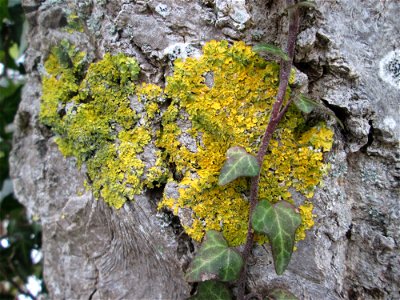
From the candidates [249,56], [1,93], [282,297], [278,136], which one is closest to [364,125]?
[278,136]

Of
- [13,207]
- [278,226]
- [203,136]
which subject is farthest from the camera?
[13,207]

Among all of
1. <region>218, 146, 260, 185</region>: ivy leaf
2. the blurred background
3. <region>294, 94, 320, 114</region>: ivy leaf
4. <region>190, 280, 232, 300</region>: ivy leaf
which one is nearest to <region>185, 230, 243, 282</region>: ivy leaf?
<region>190, 280, 232, 300</region>: ivy leaf

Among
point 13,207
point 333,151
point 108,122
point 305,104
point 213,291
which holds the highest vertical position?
point 305,104

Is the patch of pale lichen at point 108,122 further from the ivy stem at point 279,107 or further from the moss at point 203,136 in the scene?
the ivy stem at point 279,107

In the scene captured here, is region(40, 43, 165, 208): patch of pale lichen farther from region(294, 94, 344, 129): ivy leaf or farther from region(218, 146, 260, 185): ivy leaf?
region(294, 94, 344, 129): ivy leaf

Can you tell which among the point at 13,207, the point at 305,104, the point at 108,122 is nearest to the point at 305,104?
the point at 305,104

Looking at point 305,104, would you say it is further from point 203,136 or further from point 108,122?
point 108,122
